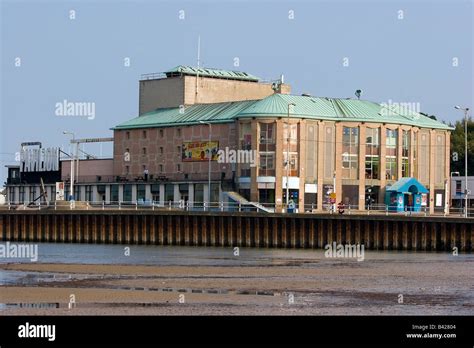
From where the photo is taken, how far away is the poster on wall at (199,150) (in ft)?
403

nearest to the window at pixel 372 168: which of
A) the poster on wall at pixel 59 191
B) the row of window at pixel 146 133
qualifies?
the row of window at pixel 146 133

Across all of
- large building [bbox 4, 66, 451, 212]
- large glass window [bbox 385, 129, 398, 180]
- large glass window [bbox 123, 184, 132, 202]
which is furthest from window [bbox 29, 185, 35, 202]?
large glass window [bbox 385, 129, 398, 180]

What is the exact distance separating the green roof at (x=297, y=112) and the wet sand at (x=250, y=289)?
55806 mm

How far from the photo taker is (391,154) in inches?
4813

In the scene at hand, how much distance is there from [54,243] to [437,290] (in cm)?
5170

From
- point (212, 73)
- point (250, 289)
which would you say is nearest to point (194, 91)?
point (212, 73)

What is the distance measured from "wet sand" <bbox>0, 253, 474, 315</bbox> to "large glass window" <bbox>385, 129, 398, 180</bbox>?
5814 cm

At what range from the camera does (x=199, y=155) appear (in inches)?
4879

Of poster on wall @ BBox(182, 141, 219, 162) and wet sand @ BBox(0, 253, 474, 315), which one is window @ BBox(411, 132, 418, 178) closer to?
poster on wall @ BBox(182, 141, 219, 162)

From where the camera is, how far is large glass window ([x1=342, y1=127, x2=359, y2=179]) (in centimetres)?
11969

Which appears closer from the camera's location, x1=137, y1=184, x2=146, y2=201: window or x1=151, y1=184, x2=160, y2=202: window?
x1=151, y1=184, x2=160, y2=202: window

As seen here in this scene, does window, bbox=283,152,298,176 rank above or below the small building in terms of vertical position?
above

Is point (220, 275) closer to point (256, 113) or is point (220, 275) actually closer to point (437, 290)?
point (437, 290)

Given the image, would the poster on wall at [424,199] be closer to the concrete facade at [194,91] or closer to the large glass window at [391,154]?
the large glass window at [391,154]
